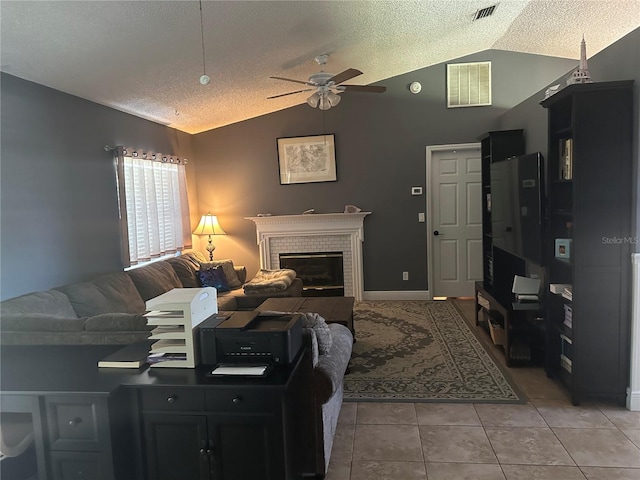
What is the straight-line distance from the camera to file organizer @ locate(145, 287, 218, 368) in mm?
2006

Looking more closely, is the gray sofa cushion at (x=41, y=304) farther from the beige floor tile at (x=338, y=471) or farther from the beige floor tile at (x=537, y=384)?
the beige floor tile at (x=537, y=384)

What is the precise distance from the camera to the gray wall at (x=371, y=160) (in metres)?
5.96

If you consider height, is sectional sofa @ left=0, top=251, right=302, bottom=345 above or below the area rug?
above

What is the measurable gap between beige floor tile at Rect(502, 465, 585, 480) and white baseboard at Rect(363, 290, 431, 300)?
3866mm

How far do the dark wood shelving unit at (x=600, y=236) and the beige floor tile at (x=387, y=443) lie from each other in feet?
4.08

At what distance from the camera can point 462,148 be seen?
600 cm

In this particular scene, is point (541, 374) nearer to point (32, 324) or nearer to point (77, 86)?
point (32, 324)

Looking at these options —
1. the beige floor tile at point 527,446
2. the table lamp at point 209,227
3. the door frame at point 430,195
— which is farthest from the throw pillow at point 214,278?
the beige floor tile at point 527,446

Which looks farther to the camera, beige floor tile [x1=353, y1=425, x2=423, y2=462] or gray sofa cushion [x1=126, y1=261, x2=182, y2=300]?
gray sofa cushion [x1=126, y1=261, x2=182, y2=300]

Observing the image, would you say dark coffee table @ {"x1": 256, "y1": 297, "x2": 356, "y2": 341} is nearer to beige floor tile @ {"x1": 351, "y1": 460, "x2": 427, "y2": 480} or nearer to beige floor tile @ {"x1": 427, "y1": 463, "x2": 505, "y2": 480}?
beige floor tile @ {"x1": 351, "y1": 460, "x2": 427, "y2": 480}

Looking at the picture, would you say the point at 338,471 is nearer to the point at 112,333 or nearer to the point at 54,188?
the point at 112,333

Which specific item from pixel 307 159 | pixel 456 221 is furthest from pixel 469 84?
pixel 307 159

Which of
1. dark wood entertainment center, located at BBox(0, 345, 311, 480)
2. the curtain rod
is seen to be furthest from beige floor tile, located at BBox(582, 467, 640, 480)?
the curtain rod

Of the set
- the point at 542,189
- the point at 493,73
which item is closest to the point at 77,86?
the point at 542,189
